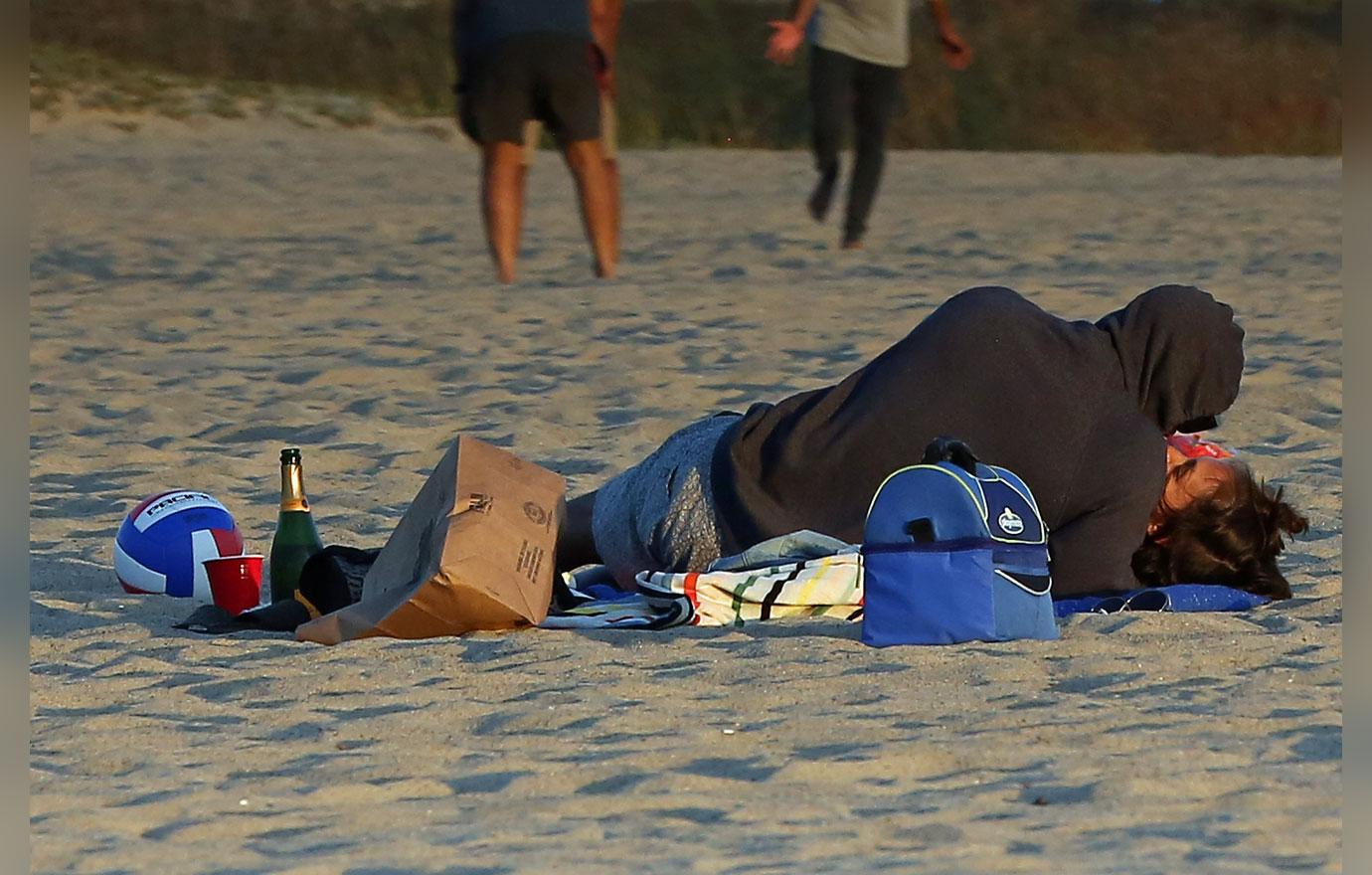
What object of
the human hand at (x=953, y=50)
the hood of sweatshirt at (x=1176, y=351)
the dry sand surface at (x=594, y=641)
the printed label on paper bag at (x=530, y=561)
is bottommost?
the dry sand surface at (x=594, y=641)

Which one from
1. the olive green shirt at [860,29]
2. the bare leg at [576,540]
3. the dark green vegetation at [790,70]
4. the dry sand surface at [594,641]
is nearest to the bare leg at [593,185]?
the dry sand surface at [594,641]

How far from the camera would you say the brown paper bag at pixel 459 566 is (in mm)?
3768

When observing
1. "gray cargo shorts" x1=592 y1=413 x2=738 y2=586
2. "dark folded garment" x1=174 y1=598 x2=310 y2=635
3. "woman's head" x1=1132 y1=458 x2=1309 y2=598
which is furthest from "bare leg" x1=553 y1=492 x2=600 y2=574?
"woman's head" x1=1132 y1=458 x2=1309 y2=598

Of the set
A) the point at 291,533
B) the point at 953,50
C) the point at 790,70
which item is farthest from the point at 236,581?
the point at 790,70

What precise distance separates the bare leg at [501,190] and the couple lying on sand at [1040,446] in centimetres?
449

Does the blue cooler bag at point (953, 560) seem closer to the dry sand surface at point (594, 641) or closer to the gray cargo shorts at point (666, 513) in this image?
the dry sand surface at point (594, 641)

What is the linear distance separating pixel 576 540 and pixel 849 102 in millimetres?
5264

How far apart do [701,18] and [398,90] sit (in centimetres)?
483

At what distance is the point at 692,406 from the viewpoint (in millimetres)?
6699

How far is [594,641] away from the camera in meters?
3.79

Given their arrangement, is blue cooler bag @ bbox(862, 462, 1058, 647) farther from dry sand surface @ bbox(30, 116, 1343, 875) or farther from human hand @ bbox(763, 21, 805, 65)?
human hand @ bbox(763, 21, 805, 65)

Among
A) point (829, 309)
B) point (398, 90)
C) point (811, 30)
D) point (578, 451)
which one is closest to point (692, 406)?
point (578, 451)

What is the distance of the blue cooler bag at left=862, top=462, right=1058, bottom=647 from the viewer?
3572 millimetres

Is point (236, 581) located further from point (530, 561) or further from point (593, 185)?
point (593, 185)
